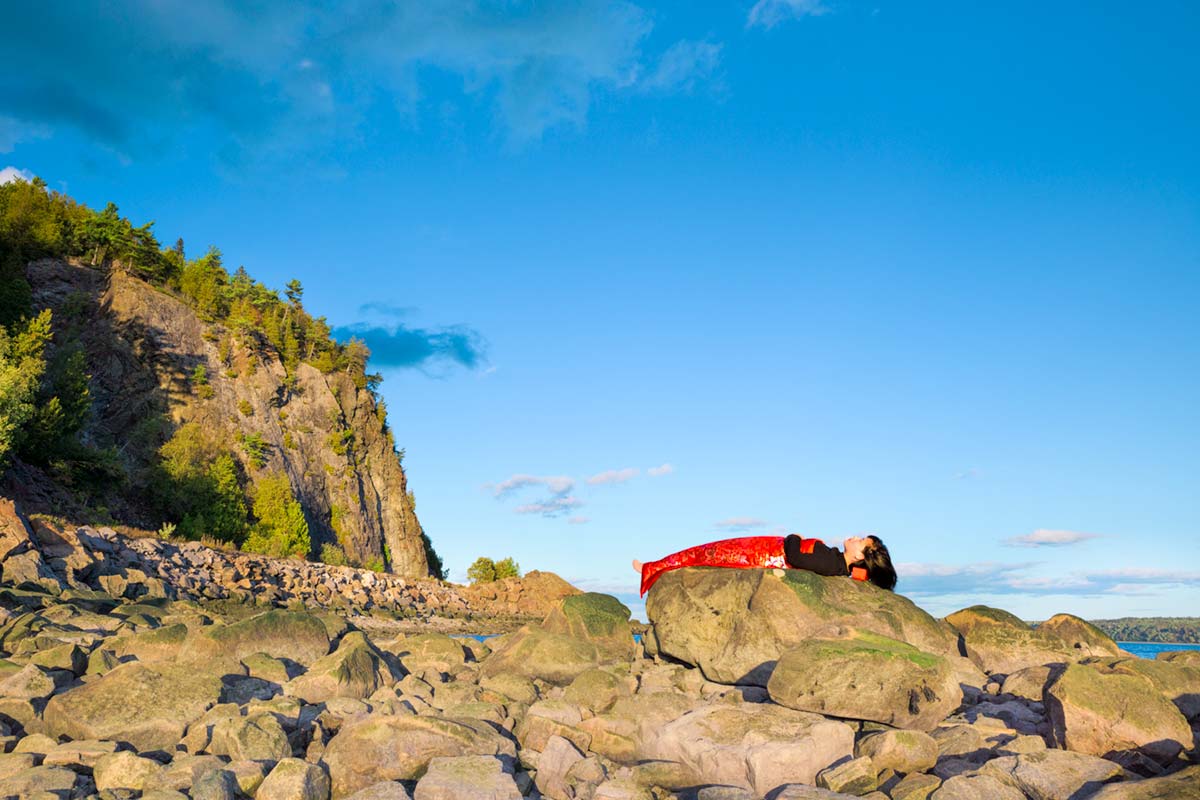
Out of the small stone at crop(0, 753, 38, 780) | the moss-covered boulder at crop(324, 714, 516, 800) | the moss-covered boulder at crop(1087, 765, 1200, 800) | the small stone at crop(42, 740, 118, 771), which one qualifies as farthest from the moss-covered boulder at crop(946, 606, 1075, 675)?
the small stone at crop(0, 753, 38, 780)

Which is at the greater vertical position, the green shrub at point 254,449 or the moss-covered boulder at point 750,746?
the green shrub at point 254,449

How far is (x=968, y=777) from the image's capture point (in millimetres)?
6992

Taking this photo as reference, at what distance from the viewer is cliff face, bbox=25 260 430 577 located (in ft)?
173

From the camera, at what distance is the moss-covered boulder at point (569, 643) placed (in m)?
12.4

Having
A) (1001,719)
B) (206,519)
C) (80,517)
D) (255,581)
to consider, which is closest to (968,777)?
(1001,719)

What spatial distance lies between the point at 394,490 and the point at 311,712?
63842 millimetres

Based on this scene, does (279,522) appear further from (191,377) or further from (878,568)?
(878,568)

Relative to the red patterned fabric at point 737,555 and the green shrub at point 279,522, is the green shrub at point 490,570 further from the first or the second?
the red patterned fabric at point 737,555

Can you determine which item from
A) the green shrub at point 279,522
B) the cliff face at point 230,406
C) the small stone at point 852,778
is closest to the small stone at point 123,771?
the small stone at point 852,778

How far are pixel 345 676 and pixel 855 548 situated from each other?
7698 mm

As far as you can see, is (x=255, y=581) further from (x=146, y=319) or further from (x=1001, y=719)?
(x=1001, y=719)

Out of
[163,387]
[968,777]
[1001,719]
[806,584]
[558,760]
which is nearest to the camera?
[968,777]

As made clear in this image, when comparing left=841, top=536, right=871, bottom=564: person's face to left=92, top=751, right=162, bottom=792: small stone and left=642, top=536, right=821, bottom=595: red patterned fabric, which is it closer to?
left=642, top=536, right=821, bottom=595: red patterned fabric

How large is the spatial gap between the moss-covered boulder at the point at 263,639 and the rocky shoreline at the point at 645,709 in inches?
1.3
